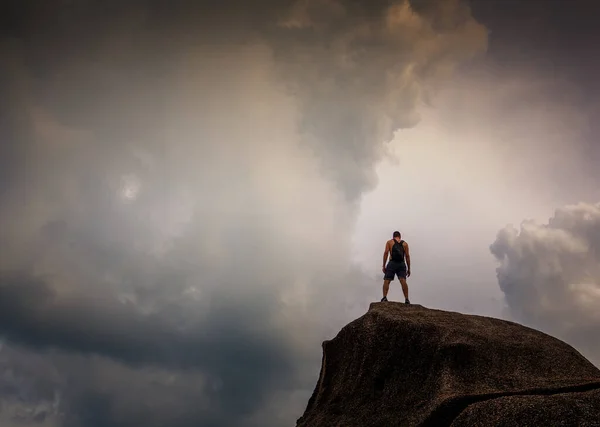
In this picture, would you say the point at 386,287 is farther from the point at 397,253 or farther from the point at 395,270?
the point at 397,253

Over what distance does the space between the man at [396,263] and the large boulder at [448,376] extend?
359 cm

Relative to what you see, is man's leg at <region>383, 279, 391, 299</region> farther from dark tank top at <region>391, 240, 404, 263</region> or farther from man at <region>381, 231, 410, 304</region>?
dark tank top at <region>391, 240, 404, 263</region>

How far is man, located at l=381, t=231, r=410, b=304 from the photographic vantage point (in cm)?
2281

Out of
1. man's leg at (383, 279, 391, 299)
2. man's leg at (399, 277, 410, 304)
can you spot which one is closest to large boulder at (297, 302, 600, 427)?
man's leg at (399, 277, 410, 304)

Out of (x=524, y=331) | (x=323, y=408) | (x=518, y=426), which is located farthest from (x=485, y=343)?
(x=323, y=408)

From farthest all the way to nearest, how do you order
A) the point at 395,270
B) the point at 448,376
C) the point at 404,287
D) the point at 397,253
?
the point at 395,270
the point at 397,253
the point at 404,287
the point at 448,376

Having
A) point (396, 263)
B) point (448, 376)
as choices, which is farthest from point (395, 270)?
point (448, 376)

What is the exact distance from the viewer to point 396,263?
2297cm

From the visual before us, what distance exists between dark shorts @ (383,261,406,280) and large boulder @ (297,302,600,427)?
3648mm

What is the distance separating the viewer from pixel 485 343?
587 inches

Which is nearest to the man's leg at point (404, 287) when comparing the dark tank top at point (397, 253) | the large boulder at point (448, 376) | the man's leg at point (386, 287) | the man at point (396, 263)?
the man at point (396, 263)

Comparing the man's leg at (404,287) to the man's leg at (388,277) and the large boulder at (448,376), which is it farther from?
the large boulder at (448,376)

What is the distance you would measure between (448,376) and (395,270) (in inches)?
379

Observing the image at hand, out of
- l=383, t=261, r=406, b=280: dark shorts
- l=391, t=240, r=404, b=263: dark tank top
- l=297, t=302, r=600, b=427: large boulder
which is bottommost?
l=297, t=302, r=600, b=427: large boulder
